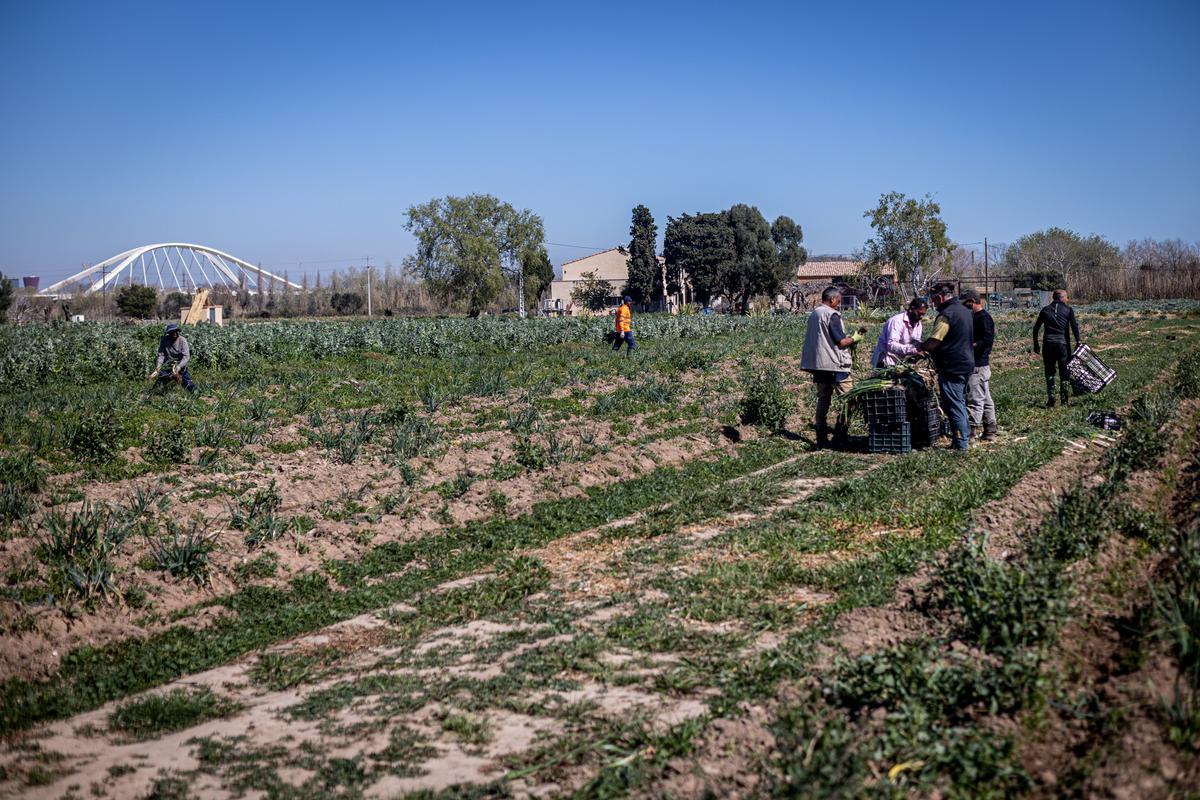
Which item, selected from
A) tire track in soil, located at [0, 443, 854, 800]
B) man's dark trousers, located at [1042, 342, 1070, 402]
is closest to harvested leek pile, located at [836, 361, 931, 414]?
man's dark trousers, located at [1042, 342, 1070, 402]

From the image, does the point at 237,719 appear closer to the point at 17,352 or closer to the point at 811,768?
the point at 811,768

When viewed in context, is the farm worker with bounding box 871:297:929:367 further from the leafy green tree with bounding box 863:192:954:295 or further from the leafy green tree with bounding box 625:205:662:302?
the leafy green tree with bounding box 625:205:662:302

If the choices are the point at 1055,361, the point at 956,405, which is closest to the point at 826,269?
the point at 1055,361

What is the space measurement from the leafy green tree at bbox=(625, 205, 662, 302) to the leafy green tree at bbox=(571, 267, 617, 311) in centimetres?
246

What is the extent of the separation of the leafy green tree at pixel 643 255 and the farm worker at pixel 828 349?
70963 mm

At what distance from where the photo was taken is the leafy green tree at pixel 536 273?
75.8m

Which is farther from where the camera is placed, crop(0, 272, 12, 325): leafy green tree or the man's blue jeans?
crop(0, 272, 12, 325): leafy green tree

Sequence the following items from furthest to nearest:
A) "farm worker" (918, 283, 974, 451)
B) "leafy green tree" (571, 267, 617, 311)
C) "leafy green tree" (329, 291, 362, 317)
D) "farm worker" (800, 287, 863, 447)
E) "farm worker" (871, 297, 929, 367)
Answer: "leafy green tree" (329, 291, 362, 317)
"leafy green tree" (571, 267, 617, 311)
"farm worker" (871, 297, 929, 367)
"farm worker" (800, 287, 863, 447)
"farm worker" (918, 283, 974, 451)

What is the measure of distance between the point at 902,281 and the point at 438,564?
54910mm

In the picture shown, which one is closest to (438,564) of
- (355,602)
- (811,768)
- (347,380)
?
(355,602)

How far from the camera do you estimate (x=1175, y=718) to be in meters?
3.55

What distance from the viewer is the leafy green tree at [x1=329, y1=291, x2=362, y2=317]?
9250cm

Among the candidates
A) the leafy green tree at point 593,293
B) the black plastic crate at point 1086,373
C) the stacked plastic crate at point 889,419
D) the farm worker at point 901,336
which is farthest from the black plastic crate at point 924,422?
the leafy green tree at point 593,293

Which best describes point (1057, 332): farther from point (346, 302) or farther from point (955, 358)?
point (346, 302)
